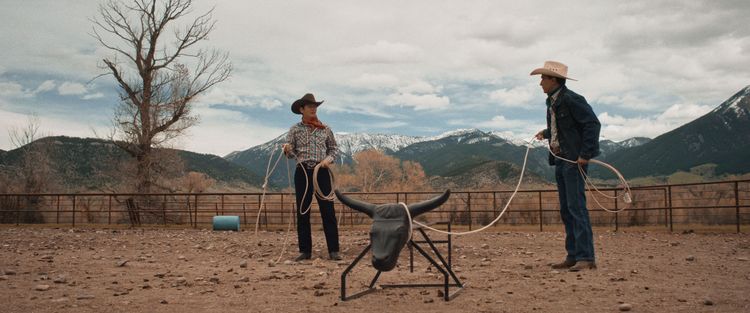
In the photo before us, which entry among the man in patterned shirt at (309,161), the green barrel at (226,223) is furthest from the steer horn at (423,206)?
the green barrel at (226,223)

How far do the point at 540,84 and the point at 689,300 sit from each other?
264cm

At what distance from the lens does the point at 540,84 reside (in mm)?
6016

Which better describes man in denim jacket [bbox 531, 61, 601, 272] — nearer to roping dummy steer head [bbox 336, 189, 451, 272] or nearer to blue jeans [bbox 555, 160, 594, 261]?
blue jeans [bbox 555, 160, 594, 261]

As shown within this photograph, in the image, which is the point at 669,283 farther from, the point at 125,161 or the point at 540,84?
the point at 125,161

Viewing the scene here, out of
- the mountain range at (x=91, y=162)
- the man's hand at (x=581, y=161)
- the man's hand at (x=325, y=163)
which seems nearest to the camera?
the man's hand at (x=581, y=161)

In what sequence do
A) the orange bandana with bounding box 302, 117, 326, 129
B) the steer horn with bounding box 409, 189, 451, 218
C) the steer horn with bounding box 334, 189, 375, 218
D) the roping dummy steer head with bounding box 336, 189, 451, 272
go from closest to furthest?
the roping dummy steer head with bounding box 336, 189, 451, 272
the steer horn with bounding box 409, 189, 451, 218
the steer horn with bounding box 334, 189, 375, 218
the orange bandana with bounding box 302, 117, 326, 129

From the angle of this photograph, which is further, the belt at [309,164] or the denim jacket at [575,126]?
the belt at [309,164]

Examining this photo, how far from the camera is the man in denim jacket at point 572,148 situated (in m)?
5.66

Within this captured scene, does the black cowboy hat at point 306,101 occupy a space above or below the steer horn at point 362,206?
above

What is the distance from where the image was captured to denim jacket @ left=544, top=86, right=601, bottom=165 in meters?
5.61

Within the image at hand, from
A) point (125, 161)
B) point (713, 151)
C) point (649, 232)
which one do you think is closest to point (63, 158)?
point (125, 161)

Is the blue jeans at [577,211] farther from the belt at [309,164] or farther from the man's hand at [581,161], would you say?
the belt at [309,164]

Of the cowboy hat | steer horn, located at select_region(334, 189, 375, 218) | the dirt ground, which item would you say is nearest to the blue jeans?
the dirt ground

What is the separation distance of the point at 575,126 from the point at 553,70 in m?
0.64
